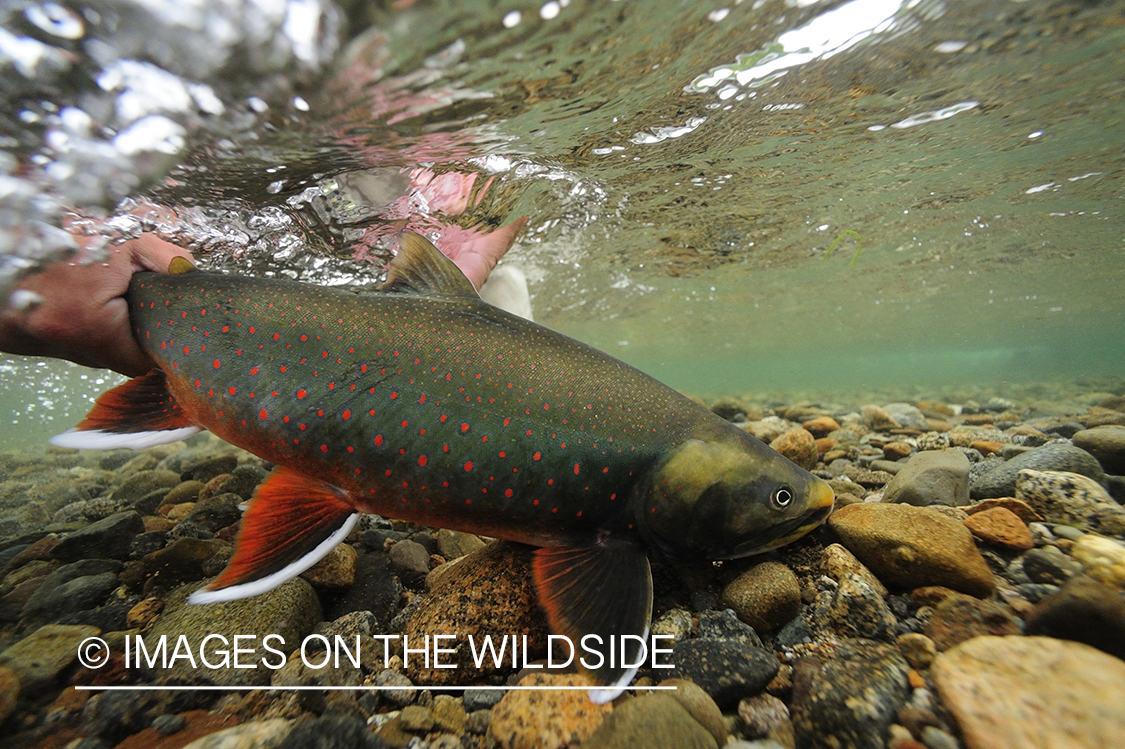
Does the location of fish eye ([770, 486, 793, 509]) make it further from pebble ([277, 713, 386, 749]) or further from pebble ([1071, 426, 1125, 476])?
pebble ([1071, 426, 1125, 476])

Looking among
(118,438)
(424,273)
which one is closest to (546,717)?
(424,273)

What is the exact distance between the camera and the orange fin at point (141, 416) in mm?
2303

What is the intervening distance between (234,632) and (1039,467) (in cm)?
485

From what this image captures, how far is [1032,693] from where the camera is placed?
4.42ft

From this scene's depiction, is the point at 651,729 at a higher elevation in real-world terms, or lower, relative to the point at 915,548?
lower

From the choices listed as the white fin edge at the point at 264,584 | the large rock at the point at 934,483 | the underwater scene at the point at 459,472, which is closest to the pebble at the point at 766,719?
the underwater scene at the point at 459,472

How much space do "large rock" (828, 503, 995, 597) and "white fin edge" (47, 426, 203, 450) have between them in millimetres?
3623

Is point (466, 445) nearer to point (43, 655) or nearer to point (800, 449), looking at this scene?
point (43, 655)

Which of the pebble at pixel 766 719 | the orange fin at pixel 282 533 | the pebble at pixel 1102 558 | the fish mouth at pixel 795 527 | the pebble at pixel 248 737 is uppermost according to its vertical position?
the orange fin at pixel 282 533

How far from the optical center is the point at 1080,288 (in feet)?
73.8

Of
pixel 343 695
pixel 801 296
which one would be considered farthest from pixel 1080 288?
pixel 343 695

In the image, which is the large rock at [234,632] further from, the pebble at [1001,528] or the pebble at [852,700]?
the pebble at [1001,528]

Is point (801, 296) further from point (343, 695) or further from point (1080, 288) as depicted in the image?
point (343, 695)

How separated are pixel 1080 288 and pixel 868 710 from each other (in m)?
34.6
